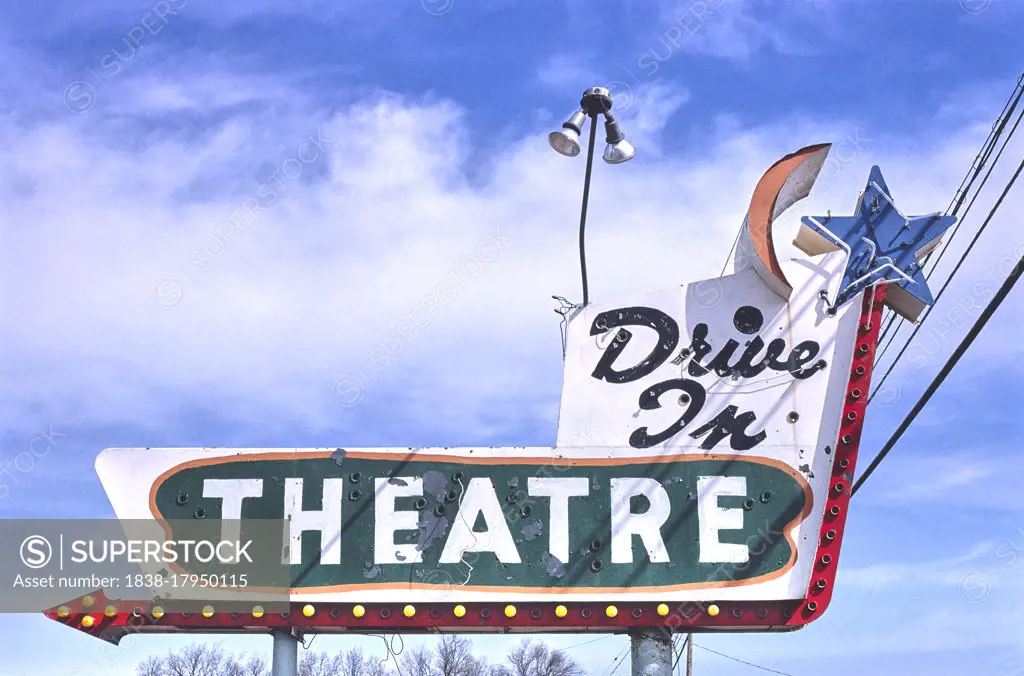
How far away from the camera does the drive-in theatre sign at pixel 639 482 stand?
14367 millimetres

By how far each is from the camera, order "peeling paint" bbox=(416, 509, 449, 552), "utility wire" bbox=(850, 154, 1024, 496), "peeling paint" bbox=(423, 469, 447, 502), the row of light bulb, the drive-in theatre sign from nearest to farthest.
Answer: "utility wire" bbox=(850, 154, 1024, 496)
the row of light bulb
the drive-in theatre sign
"peeling paint" bbox=(416, 509, 449, 552)
"peeling paint" bbox=(423, 469, 447, 502)

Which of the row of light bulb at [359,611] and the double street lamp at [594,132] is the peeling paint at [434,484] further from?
the double street lamp at [594,132]

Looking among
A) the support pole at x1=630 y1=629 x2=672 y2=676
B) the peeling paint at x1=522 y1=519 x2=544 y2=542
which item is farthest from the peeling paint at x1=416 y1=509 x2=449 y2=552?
the support pole at x1=630 y1=629 x2=672 y2=676

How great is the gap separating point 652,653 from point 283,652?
4.78 m

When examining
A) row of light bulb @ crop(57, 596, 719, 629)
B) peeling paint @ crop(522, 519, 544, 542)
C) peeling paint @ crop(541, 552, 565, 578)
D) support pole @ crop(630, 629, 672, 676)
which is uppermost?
peeling paint @ crop(522, 519, 544, 542)

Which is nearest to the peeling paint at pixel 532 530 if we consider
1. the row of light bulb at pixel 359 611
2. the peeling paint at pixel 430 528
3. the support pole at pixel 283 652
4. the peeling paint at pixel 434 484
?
the row of light bulb at pixel 359 611

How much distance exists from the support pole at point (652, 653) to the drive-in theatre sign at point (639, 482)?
0.21m

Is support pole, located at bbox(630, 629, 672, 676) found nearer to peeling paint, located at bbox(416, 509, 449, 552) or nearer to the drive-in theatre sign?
the drive-in theatre sign

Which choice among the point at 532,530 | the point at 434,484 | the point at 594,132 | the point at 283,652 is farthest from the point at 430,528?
the point at 594,132

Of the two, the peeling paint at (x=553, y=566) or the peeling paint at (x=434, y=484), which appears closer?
the peeling paint at (x=553, y=566)

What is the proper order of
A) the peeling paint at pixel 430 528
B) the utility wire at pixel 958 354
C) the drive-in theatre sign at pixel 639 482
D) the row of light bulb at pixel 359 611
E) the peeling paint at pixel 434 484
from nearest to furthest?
1. the utility wire at pixel 958 354
2. the row of light bulb at pixel 359 611
3. the drive-in theatre sign at pixel 639 482
4. the peeling paint at pixel 430 528
5. the peeling paint at pixel 434 484

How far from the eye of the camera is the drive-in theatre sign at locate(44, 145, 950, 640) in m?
14.4

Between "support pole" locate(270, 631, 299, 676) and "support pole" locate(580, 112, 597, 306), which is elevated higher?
"support pole" locate(580, 112, 597, 306)

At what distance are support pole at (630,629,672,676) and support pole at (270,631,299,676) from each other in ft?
14.5
